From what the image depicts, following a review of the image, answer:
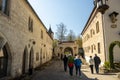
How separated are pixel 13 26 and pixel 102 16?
10.3 meters

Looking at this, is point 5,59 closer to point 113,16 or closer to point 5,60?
point 5,60

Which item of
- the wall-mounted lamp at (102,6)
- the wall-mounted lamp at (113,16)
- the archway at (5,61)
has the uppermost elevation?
the wall-mounted lamp at (102,6)

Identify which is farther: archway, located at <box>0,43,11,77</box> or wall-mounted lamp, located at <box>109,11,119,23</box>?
wall-mounted lamp, located at <box>109,11,119,23</box>

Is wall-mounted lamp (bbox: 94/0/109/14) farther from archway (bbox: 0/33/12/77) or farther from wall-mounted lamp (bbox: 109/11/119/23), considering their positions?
archway (bbox: 0/33/12/77)

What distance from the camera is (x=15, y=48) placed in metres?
10.2

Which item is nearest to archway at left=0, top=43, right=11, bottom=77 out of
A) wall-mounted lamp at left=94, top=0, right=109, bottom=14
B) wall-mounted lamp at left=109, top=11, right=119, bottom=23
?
wall-mounted lamp at left=94, top=0, right=109, bottom=14

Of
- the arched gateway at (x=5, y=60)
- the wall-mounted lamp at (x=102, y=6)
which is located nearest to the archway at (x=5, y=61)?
the arched gateway at (x=5, y=60)

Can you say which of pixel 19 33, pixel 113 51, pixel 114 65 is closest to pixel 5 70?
pixel 19 33

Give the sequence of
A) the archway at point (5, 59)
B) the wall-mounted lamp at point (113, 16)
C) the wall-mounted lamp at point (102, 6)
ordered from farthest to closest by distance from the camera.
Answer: the wall-mounted lamp at point (113, 16), the wall-mounted lamp at point (102, 6), the archway at point (5, 59)

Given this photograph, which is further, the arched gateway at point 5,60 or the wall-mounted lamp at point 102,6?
the wall-mounted lamp at point 102,6

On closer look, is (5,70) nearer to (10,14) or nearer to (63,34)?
(10,14)

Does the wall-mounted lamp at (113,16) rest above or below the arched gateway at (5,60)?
above

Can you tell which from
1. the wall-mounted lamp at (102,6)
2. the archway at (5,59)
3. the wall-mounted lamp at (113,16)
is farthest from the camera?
the wall-mounted lamp at (113,16)

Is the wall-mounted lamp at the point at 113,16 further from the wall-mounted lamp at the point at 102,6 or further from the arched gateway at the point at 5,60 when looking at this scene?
the arched gateway at the point at 5,60
